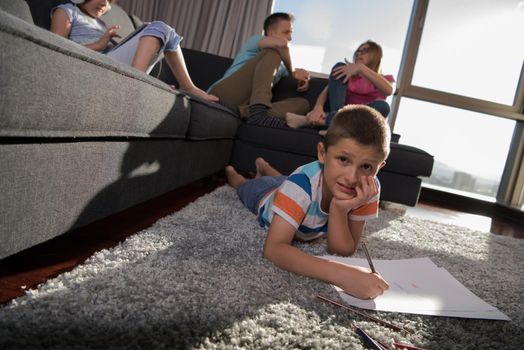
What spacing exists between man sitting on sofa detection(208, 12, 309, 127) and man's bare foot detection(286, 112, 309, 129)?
42mm

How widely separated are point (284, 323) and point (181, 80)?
1583 millimetres

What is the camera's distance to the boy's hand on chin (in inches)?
36.2

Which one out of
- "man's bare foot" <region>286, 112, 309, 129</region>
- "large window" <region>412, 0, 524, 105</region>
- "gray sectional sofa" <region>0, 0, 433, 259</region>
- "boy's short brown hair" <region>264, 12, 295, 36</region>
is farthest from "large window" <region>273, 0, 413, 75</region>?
"gray sectional sofa" <region>0, 0, 433, 259</region>

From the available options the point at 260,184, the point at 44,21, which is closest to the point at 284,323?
the point at 260,184

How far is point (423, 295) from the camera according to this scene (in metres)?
0.85

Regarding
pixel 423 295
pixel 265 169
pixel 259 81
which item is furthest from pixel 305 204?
pixel 259 81

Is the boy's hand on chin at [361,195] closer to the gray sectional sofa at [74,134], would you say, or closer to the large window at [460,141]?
the gray sectional sofa at [74,134]

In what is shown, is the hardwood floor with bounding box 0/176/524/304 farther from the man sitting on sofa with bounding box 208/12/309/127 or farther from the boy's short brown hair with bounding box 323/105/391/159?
the man sitting on sofa with bounding box 208/12/309/127

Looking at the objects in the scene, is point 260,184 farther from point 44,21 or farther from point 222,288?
point 44,21

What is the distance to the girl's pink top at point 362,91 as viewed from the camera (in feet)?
7.78

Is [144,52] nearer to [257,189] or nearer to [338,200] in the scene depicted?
[257,189]

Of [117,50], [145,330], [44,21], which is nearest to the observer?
[145,330]

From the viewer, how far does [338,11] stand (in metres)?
4.06

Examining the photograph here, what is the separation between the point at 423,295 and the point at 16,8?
1.60 m
